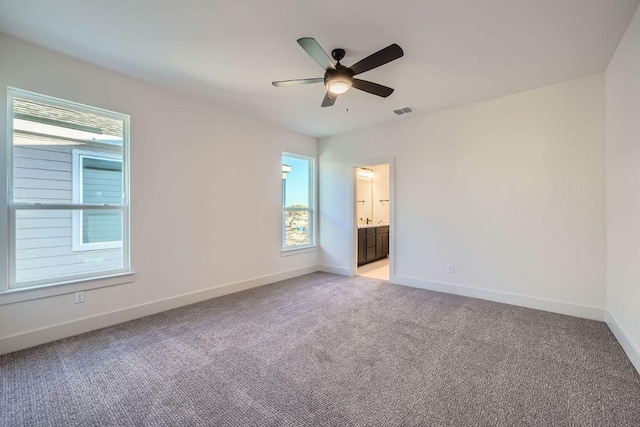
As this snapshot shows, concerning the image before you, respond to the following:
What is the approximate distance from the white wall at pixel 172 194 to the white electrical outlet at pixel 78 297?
0.05 m

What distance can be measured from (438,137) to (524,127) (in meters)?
1.08

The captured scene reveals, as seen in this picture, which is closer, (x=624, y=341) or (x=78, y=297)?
(x=624, y=341)

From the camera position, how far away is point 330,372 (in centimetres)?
215

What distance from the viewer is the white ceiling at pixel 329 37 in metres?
2.08

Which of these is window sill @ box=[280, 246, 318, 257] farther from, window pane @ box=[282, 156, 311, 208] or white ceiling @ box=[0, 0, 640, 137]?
white ceiling @ box=[0, 0, 640, 137]

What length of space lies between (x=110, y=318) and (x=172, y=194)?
1.56m

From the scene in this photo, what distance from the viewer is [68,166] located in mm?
2883

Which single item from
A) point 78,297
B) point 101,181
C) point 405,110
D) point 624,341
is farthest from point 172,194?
point 624,341

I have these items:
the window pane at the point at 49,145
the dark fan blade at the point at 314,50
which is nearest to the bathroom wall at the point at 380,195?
the dark fan blade at the point at 314,50

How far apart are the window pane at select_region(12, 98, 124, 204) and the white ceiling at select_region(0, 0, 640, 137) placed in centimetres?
63

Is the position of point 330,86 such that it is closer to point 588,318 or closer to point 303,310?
point 303,310

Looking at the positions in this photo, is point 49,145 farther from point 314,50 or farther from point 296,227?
point 296,227

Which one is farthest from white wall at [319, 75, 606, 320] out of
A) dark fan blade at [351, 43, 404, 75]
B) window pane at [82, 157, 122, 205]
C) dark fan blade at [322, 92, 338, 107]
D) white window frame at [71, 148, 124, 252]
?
white window frame at [71, 148, 124, 252]

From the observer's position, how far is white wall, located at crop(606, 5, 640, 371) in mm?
2184
